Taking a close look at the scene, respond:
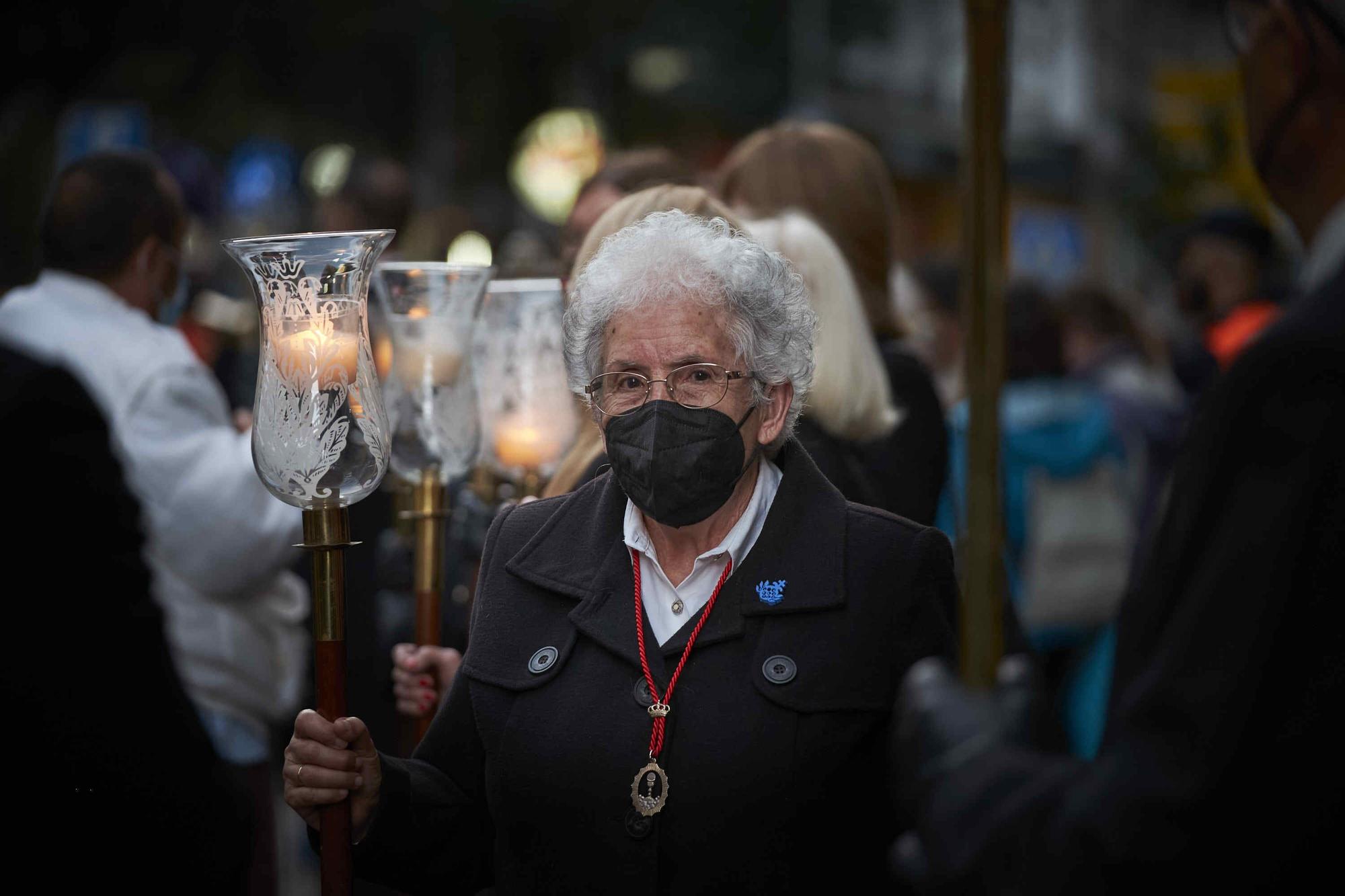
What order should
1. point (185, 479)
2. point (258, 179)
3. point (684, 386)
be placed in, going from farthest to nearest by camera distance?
point (258, 179)
point (185, 479)
point (684, 386)

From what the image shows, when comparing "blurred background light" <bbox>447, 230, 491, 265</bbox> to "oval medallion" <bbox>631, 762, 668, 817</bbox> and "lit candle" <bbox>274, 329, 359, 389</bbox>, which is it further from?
"oval medallion" <bbox>631, 762, 668, 817</bbox>

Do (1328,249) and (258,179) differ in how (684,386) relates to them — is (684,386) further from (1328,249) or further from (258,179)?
(258,179)

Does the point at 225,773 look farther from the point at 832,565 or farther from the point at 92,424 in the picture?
the point at 832,565

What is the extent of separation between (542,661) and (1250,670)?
4.84ft

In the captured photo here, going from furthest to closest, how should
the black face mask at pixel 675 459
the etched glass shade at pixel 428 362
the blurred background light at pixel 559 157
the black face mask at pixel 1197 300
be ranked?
the blurred background light at pixel 559 157 < the black face mask at pixel 1197 300 < the etched glass shade at pixel 428 362 < the black face mask at pixel 675 459

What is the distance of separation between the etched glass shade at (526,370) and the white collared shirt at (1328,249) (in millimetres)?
2486

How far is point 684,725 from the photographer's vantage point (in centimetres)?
287

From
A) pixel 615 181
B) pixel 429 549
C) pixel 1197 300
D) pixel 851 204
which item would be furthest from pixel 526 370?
pixel 1197 300

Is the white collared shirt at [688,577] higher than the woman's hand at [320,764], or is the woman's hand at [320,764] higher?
the white collared shirt at [688,577]

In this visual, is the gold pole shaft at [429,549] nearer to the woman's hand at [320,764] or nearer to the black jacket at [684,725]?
the black jacket at [684,725]

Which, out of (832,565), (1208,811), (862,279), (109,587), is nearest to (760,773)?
(832,565)

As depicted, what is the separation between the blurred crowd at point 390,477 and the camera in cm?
337

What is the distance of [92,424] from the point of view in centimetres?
259

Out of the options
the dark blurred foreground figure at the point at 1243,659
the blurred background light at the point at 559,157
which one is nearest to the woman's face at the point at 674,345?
the dark blurred foreground figure at the point at 1243,659
